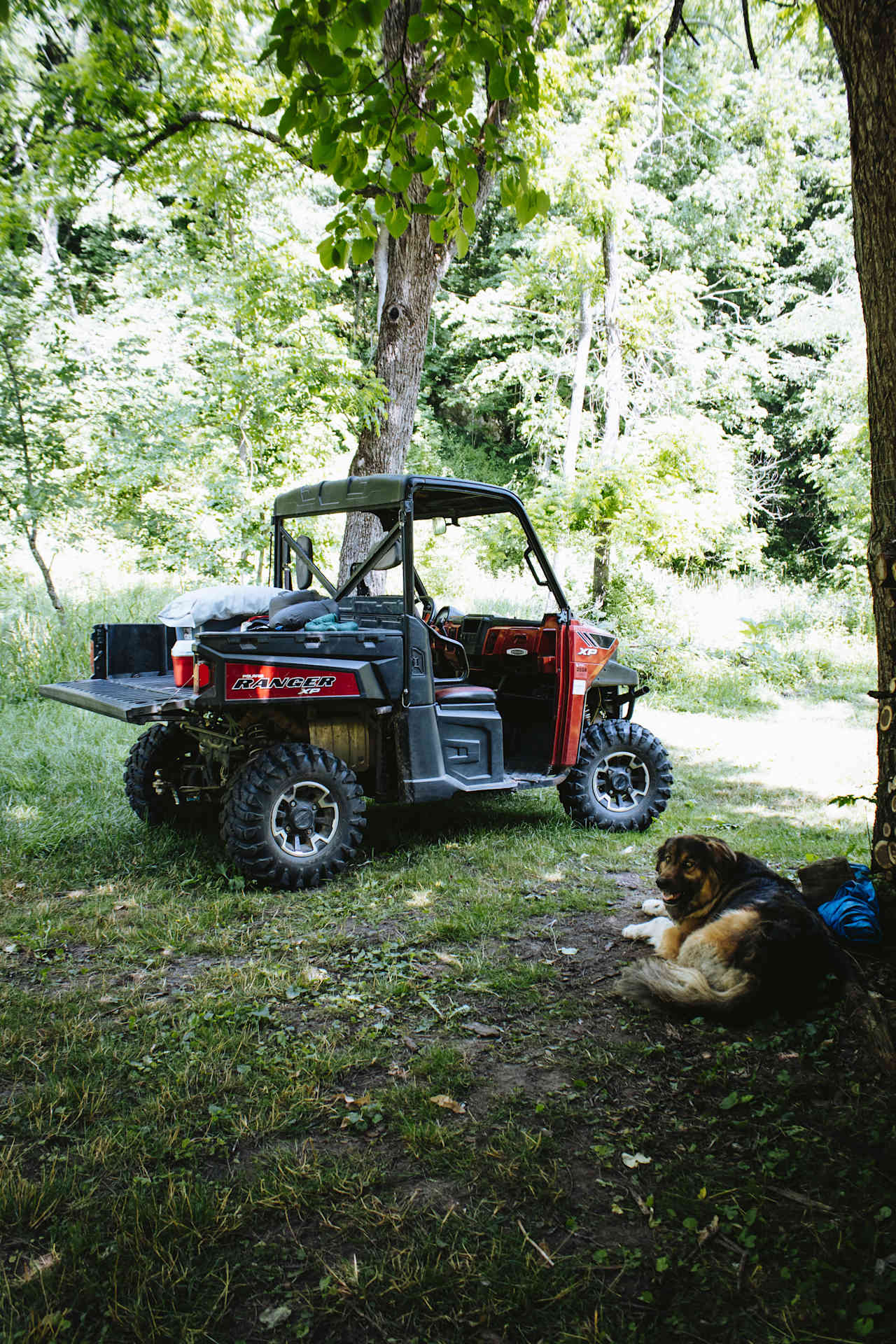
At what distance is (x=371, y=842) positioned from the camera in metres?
5.39

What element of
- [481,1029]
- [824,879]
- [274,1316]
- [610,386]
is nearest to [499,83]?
[824,879]

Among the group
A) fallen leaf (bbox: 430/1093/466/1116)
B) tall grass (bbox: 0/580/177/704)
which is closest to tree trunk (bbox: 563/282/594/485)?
tall grass (bbox: 0/580/177/704)

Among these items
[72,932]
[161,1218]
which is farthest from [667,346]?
[161,1218]

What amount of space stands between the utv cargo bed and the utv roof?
134 centimetres

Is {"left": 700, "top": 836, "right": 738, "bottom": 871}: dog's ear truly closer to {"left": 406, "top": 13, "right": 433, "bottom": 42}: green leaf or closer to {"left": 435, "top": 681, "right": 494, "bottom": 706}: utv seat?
{"left": 435, "top": 681, "right": 494, "bottom": 706}: utv seat

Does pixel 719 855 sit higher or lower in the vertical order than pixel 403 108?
lower

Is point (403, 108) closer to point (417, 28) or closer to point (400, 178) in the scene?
point (400, 178)

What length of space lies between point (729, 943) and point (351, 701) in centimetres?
246

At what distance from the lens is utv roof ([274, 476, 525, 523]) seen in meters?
4.83

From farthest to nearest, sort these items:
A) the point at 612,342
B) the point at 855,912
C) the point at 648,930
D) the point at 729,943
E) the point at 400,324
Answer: the point at 612,342 < the point at 400,324 < the point at 648,930 < the point at 855,912 < the point at 729,943

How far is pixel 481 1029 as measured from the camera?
3.11 meters

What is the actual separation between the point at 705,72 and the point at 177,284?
38.7ft

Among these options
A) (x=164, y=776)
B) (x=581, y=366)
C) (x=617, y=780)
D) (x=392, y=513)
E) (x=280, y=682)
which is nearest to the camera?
(x=280, y=682)

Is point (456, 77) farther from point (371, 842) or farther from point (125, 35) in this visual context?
point (125, 35)
